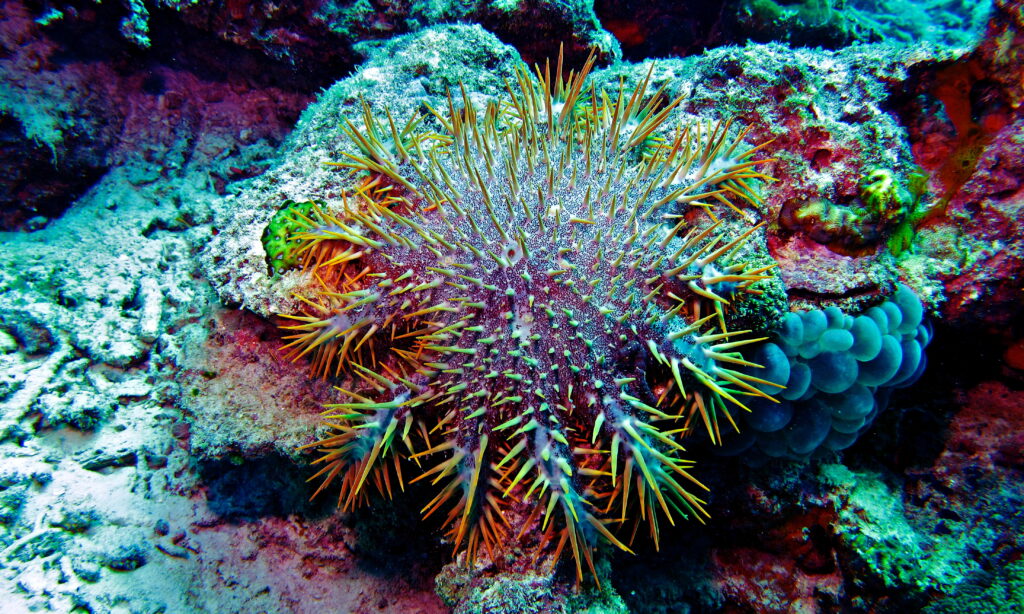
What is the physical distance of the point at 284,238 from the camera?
2.69 metres

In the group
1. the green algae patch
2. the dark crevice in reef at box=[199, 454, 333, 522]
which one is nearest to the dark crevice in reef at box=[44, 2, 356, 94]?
the dark crevice in reef at box=[199, 454, 333, 522]

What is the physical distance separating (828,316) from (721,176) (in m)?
0.99

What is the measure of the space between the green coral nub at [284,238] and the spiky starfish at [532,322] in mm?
152

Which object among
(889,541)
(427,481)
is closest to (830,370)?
(889,541)

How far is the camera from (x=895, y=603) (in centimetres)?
281

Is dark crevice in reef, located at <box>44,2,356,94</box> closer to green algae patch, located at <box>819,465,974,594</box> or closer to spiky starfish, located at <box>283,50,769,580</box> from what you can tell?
spiky starfish, located at <box>283,50,769,580</box>

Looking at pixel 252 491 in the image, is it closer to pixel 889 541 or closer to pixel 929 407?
pixel 889 541

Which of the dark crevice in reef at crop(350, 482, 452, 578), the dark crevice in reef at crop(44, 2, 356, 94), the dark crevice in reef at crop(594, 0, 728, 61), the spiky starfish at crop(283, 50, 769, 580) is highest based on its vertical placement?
the dark crevice in reef at crop(594, 0, 728, 61)

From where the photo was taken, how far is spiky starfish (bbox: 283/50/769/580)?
210cm

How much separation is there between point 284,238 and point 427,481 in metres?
1.76

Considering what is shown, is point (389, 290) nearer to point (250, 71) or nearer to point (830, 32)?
point (250, 71)

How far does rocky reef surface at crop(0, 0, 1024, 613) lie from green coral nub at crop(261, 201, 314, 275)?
0.06 metres

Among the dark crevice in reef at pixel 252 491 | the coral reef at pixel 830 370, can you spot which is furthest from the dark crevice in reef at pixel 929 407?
the dark crevice in reef at pixel 252 491

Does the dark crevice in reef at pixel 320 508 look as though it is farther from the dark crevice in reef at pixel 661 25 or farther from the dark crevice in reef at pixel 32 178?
the dark crevice in reef at pixel 661 25
